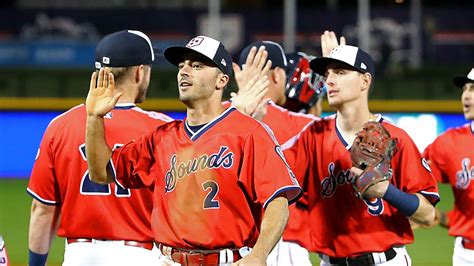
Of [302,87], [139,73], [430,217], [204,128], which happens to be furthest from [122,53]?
[302,87]

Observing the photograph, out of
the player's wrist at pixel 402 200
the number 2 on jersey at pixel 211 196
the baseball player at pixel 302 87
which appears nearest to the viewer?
the number 2 on jersey at pixel 211 196

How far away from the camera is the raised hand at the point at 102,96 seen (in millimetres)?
4934

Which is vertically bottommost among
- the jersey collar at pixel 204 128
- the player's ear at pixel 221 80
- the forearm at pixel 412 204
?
the forearm at pixel 412 204

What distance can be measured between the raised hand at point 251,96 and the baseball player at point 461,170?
2018 millimetres

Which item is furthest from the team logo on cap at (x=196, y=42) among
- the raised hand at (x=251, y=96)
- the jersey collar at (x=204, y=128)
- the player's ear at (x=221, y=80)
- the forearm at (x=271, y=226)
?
the forearm at (x=271, y=226)

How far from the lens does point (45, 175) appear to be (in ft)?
18.0

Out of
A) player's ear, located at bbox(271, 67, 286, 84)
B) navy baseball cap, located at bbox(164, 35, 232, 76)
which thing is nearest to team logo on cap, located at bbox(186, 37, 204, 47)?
navy baseball cap, located at bbox(164, 35, 232, 76)

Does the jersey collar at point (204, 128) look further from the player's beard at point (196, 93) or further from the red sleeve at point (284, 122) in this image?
the red sleeve at point (284, 122)

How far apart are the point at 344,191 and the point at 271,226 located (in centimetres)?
123

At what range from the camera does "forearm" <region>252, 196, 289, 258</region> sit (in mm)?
4402

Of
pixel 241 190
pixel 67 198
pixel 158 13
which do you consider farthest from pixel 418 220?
pixel 158 13

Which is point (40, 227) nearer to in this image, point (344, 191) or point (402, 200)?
point (344, 191)

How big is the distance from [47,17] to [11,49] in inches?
54.5

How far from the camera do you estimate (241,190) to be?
15.5 ft
